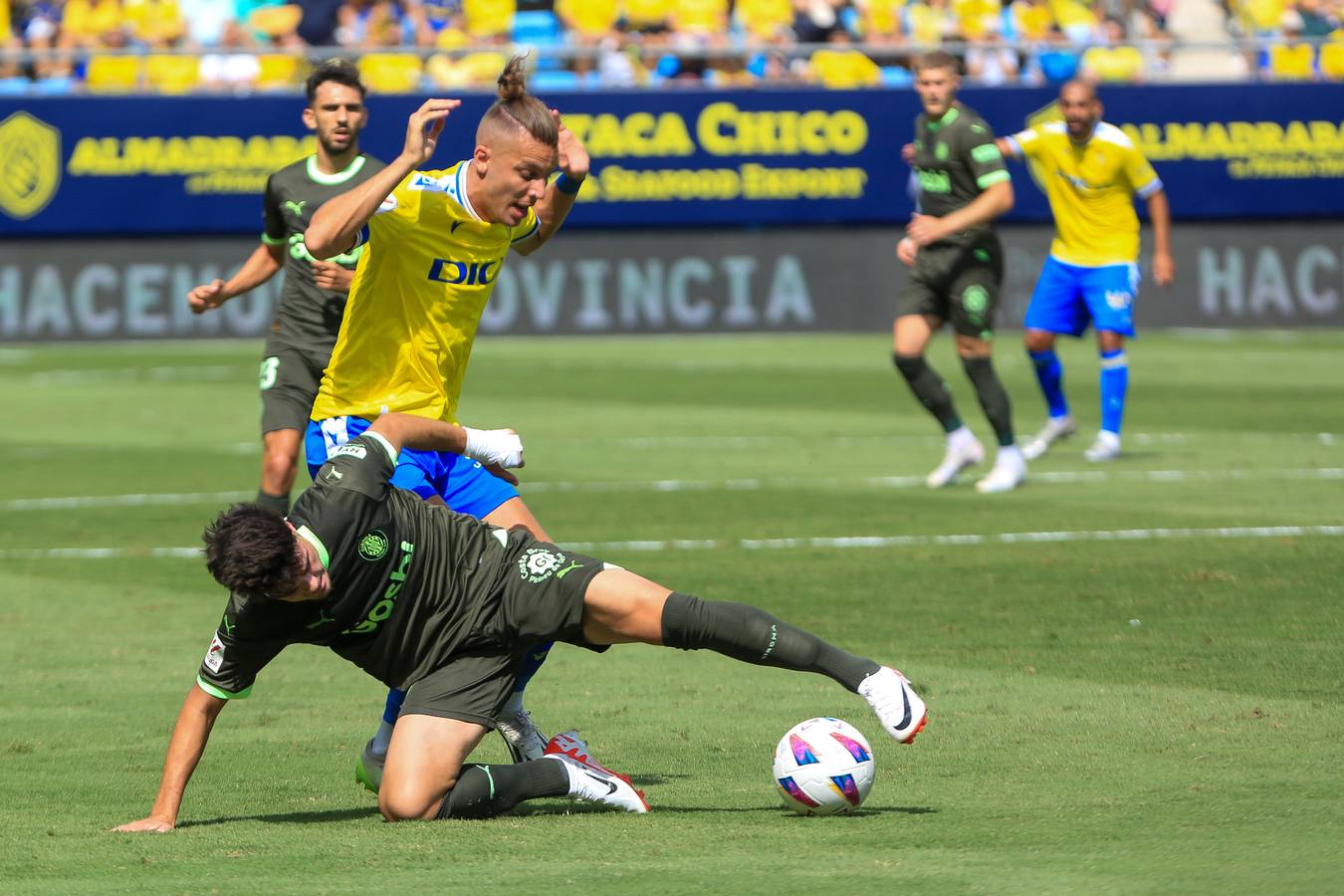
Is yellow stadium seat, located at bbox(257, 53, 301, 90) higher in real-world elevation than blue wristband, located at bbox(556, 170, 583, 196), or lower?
lower

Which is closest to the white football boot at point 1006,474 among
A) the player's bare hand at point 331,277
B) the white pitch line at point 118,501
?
the white pitch line at point 118,501

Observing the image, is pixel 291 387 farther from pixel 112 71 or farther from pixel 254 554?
pixel 112 71

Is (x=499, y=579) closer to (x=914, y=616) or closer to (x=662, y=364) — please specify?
(x=914, y=616)

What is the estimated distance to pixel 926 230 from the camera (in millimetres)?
13273

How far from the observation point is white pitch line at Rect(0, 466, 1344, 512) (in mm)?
13758

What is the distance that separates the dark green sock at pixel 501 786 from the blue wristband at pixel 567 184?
229cm

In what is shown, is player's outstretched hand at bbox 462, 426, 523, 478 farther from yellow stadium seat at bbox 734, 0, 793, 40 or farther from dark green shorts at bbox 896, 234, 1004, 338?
yellow stadium seat at bbox 734, 0, 793, 40

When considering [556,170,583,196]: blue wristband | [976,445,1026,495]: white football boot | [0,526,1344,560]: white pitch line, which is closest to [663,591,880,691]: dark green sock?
[556,170,583,196]: blue wristband

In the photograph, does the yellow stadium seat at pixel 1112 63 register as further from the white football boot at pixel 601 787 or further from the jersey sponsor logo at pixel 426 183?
the white football boot at pixel 601 787

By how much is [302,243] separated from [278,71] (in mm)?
16360

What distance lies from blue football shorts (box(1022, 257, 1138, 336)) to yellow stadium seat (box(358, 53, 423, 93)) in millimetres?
12218

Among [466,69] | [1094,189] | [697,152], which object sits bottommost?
[697,152]

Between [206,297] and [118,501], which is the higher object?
[206,297]

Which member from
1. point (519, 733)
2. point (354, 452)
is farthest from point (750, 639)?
point (354, 452)
